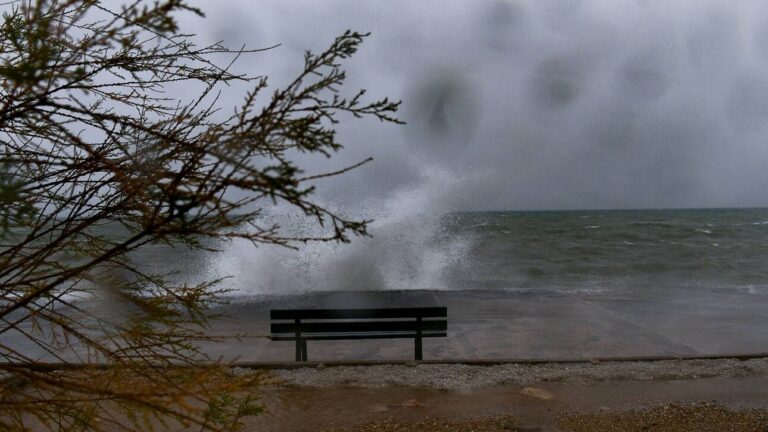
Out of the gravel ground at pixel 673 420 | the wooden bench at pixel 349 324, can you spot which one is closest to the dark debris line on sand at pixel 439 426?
the gravel ground at pixel 673 420

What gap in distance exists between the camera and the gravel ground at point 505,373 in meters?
6.93

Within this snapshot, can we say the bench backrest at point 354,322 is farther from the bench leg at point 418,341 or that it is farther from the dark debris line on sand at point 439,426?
the dark debris line on sand at point 439,426

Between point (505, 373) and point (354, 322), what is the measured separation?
7.48 ft

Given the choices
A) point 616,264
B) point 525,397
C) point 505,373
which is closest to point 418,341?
point 505,373

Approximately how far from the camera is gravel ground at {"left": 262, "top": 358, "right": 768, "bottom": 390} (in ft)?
22.7

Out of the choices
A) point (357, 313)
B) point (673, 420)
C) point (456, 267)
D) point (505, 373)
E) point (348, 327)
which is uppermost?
point (357, 313)

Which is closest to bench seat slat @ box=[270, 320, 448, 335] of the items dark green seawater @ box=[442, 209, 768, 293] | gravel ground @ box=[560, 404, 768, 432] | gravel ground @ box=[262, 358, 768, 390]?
gravel ground @ box=[262, 358, 768, 390]

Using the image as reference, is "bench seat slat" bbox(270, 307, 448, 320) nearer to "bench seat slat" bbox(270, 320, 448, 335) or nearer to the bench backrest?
the bench backrest

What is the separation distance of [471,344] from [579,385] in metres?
3.79

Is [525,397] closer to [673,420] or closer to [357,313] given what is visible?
[673,420]

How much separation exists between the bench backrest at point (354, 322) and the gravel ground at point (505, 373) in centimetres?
68

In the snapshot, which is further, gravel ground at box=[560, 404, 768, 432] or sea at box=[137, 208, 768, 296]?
sea at box=[137, 208, 768, 296]

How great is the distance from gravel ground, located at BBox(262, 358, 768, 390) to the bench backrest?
68 centimetres

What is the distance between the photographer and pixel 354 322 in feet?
26.2
